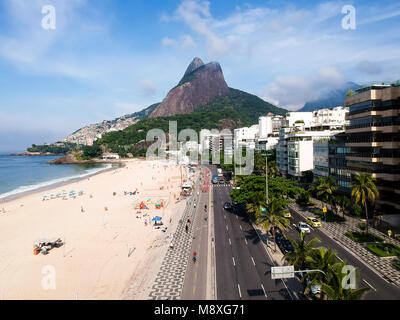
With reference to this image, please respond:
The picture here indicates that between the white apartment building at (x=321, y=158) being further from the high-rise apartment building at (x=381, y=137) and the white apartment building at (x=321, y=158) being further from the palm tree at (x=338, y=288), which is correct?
the palm tree at (x=338, y=288)

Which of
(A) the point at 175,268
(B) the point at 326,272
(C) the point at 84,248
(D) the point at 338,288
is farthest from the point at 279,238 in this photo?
(C) the point at 84,248

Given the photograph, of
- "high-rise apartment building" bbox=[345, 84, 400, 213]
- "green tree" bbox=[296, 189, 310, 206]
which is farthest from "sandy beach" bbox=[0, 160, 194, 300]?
"high-rise apartment building" bbox=[345, 84, 400, 213]

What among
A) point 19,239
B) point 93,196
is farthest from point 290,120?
point 19,239

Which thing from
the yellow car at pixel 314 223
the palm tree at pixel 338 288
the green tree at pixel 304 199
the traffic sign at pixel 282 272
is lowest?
the yellow car at pixel 314 223

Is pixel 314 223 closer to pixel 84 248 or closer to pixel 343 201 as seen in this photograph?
pixel 343 201

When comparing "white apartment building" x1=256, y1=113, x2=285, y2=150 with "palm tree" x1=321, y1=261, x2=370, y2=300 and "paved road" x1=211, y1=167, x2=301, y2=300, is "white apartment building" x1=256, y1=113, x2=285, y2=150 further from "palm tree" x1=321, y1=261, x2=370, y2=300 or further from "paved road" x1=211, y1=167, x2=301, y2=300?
"palm tree" x1=321, y1=261, x2=370, y2=300

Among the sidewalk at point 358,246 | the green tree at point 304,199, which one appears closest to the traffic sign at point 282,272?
the sidewalk at point 358,246
